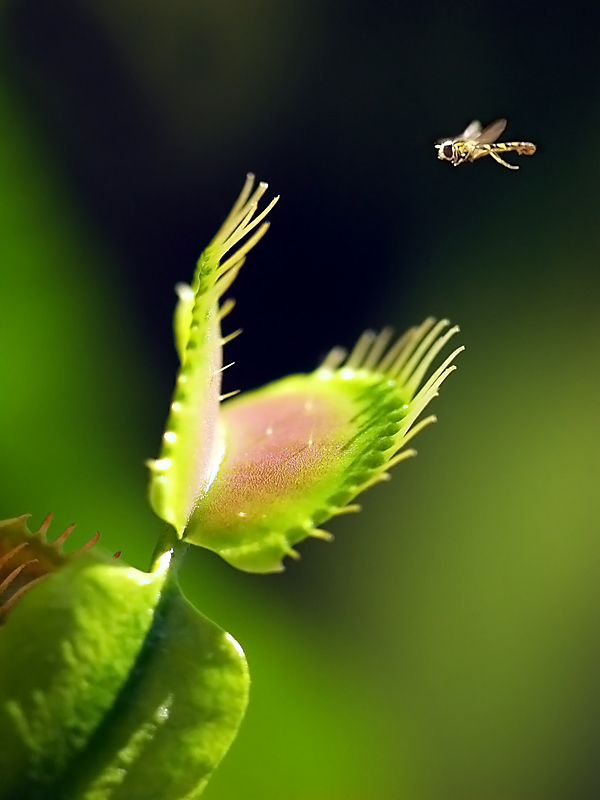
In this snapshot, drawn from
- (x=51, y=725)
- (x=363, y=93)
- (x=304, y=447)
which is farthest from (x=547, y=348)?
(x=51, y=725)

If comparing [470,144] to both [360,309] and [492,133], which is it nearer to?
[492,133]

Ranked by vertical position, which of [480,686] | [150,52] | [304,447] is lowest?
[480,686]

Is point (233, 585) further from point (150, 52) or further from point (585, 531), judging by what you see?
point (150, 52)

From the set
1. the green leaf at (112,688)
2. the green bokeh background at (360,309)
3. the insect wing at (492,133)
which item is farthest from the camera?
A: the green bokeh background at (360,309)

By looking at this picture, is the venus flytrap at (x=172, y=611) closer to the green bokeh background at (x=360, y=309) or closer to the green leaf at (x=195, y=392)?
the green leaf at (x=195, y=392)

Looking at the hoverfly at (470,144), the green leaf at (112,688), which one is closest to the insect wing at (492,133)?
the hoverfly at (470,144)

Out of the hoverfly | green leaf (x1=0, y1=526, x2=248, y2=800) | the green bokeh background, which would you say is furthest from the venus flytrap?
the green bokeh background

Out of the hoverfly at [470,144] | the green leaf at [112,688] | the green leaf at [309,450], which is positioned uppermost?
the hoverfly at [470,144]
